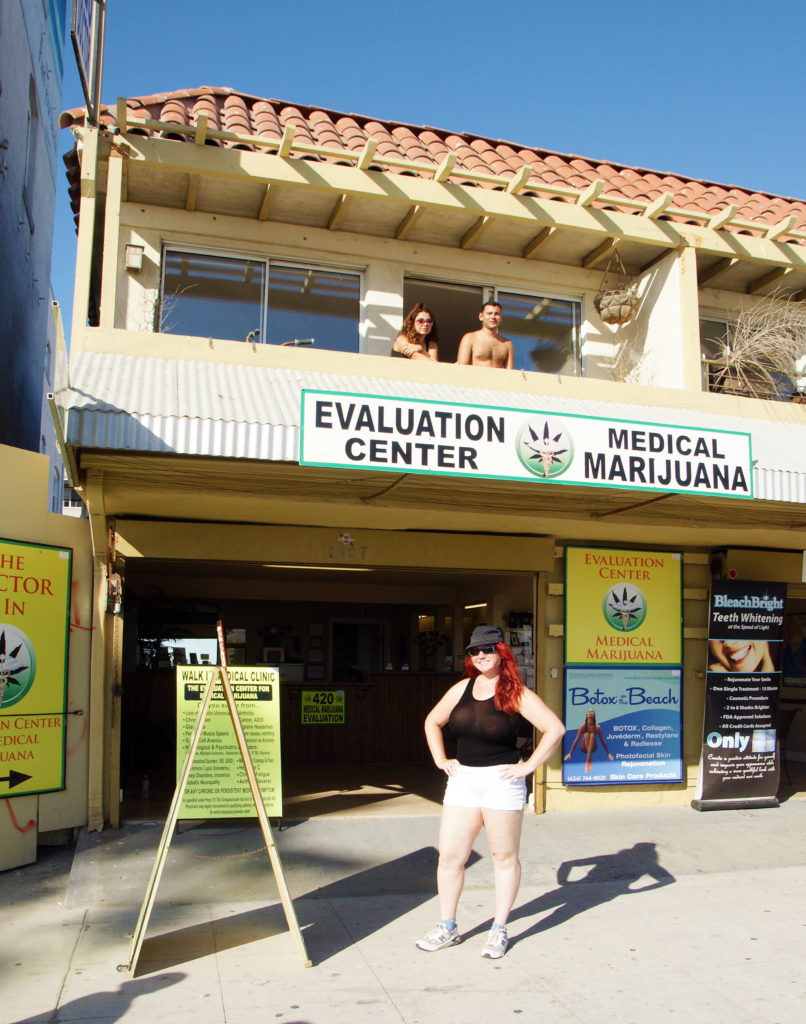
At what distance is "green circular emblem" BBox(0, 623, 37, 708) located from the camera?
7.00 m

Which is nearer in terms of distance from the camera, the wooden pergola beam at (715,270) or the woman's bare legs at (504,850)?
the woman's bare legs at (504,850)

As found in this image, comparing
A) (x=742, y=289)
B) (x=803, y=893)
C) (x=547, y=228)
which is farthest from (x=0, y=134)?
(x=803, y=893)

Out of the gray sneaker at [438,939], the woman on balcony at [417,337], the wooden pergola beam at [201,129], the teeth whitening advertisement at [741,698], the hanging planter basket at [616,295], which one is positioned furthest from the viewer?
the hanging planter basket at [616,295]

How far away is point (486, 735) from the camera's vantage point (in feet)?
16.6

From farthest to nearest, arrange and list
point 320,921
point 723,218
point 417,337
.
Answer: point 723,218 → point 417,337 → point 320,921

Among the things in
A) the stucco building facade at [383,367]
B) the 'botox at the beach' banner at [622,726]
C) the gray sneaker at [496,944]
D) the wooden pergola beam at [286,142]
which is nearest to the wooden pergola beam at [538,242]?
the stucco building facade at [383,367]

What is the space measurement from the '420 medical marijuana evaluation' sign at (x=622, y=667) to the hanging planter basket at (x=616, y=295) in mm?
2695

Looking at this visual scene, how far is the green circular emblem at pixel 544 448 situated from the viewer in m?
6.78

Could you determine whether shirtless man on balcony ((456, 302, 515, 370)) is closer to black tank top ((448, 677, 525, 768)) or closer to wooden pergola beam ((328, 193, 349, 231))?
wooden pergola beam ((328, 193, 349, 231))

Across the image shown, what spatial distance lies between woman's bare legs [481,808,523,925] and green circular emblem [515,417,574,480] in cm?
268

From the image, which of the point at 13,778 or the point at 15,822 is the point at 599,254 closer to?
the point at 13,778

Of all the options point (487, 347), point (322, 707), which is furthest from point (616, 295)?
point (322, 707)

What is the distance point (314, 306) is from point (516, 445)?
371cm

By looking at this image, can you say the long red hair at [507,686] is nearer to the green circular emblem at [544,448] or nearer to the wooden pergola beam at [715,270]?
the green circular emblem at [544,448]
